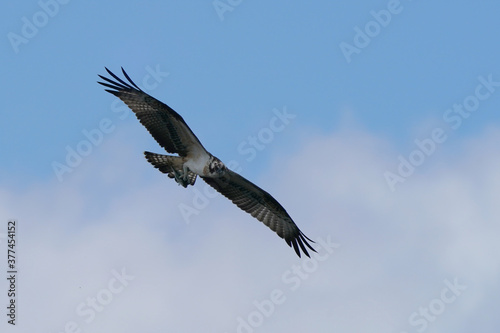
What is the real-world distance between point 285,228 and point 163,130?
12.5 ft

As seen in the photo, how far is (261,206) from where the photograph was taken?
24.8m

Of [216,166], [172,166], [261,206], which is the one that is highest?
[172,166]

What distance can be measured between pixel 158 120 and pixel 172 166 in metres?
1.05

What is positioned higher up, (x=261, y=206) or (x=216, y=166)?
(x=216, y=166)

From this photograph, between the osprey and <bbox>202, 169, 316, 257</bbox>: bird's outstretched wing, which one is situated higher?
the osprey

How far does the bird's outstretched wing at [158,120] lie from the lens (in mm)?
22453

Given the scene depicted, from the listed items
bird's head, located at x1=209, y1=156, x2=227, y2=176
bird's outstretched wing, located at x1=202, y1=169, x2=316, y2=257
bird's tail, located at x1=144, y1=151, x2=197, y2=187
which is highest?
bird's tail, located at x1=144, y1=151, x2=197, y2=187

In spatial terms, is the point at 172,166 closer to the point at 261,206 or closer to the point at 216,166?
the point at 216,166

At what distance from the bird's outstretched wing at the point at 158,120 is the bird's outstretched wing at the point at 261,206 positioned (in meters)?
1.40

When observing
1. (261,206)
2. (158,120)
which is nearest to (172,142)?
(158,120)

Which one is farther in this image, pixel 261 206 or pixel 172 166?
pixel 261 206

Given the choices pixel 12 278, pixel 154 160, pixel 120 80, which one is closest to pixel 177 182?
pixel 154 160

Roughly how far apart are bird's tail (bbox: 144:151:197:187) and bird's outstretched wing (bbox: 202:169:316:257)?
2.83 feet

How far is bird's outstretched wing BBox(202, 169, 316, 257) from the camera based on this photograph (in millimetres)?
24152
